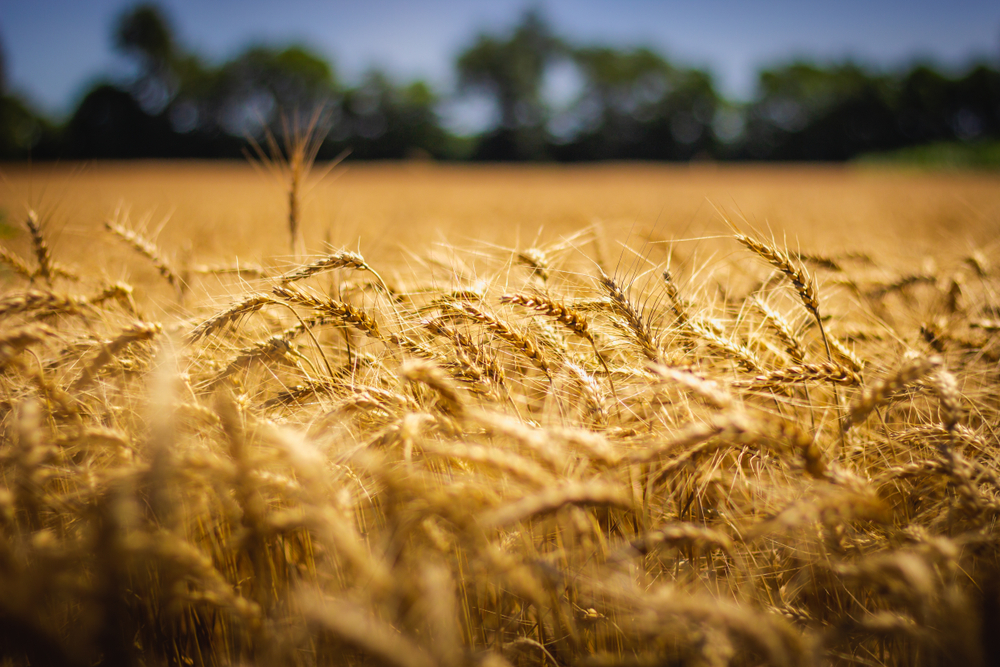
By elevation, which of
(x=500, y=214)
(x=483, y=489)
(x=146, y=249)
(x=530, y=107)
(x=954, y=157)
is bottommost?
(x=483, y=489)

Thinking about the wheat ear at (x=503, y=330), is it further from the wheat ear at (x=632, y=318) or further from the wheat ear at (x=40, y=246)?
the wheat ear at (x=40, y=246)

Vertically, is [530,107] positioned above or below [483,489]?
above

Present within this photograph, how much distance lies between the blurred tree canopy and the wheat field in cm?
3222

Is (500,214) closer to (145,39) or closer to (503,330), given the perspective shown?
(503,330)

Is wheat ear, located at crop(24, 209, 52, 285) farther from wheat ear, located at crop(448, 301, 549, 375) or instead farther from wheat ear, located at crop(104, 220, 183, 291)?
wheat ear, located at crop(448, 301, 549, 375)

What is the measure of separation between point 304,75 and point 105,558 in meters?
53.2

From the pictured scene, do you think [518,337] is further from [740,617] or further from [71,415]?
[71,415]

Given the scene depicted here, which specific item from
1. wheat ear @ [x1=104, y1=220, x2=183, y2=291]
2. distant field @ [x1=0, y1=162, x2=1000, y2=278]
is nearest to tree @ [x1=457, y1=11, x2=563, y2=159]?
distant field @ [x1=0, y1=162, x2=1000, y2=278]

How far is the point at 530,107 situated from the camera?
44781 millimetres

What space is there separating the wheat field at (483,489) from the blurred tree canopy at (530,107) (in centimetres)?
3222

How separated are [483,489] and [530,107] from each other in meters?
49.5

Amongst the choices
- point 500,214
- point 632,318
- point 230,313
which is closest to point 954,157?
point 500,214

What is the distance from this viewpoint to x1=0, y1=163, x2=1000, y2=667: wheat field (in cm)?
63

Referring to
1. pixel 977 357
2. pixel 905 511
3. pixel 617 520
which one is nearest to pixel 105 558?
pixel 617 520
